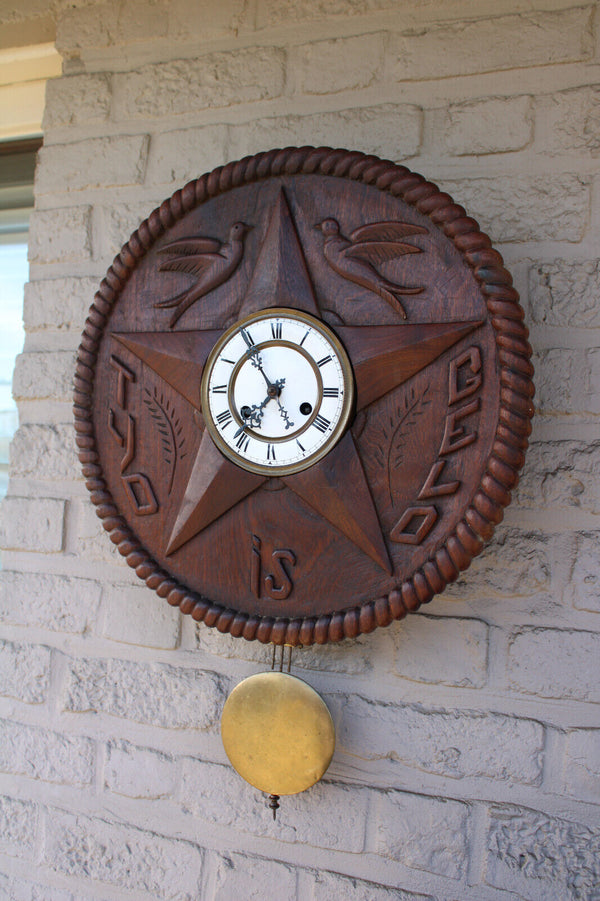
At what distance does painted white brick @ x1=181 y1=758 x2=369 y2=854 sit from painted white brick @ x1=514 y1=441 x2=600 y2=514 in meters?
0.51

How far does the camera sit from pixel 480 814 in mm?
935

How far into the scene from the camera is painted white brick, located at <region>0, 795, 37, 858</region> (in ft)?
3.83

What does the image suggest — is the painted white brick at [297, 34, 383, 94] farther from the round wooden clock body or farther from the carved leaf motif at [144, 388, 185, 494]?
the carved leaf motif at [144, 388, 185, 494]

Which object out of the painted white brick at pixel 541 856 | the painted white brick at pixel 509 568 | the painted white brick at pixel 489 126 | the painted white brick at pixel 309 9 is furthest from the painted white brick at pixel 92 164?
the painted white brick at pixel 541 856

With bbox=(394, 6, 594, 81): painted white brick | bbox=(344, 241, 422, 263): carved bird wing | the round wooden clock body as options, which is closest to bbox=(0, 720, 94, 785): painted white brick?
the round wooden clock body

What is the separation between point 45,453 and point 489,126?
0.94m

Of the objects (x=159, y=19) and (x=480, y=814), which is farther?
(x=159, y=19)

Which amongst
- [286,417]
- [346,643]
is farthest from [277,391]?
[346,643]

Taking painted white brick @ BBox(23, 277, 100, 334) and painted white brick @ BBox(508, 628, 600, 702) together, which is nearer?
painted white brick @ BBox(508, 628, 600, 702)

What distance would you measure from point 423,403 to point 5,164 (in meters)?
1.16

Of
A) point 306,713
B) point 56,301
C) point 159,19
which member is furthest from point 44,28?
point 306,713

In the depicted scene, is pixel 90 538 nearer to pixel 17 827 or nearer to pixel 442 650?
pixel 17 827

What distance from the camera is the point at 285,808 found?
103 centimetres

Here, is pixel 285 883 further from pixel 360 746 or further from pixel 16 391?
pixel 16 391
